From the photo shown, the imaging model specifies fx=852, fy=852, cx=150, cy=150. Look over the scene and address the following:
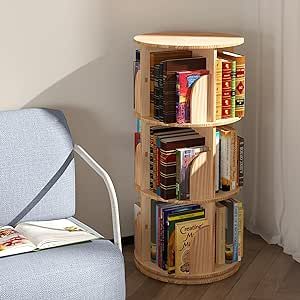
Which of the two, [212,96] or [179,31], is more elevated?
[179,31]

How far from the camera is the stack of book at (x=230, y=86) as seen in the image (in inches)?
134

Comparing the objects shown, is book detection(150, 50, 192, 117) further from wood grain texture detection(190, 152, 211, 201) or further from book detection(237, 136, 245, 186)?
book detection(237, 136, 245, 186)

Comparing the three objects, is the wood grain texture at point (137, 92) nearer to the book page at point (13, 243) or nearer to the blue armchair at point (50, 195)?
the blue armchair at point (50, 195)

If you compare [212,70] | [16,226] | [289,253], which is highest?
[212,70]

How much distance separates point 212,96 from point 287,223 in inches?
32.3

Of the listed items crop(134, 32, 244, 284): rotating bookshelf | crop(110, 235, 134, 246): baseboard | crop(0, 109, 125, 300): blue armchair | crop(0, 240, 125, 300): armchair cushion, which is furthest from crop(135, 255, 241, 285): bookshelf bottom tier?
crop(0, 240, 125, 300): armchair cushion

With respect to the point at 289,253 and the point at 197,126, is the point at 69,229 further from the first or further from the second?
the point at 289,253

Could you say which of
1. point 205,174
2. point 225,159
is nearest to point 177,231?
point 205,174

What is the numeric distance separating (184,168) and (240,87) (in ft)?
1.35

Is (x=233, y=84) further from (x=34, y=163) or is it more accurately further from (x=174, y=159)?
(x=34, y=163)

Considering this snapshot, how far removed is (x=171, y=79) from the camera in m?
3.35

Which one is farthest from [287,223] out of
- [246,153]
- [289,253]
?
[246,153]

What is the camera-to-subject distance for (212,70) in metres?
3.36

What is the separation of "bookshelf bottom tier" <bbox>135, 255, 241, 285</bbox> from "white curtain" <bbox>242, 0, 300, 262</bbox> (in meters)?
0.34
